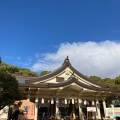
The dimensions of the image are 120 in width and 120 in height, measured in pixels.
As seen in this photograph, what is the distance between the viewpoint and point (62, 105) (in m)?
21.1

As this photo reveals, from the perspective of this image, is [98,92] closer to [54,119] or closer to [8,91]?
[54,119]

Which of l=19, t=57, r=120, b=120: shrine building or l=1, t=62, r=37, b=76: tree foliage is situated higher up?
l=1, t=62, r=37, b=76: tree foliage

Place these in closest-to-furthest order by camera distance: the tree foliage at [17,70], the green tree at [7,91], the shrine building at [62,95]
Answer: the green tree at [7,91]
the shrine building at [62,95]
the tree foliage at [17,70]

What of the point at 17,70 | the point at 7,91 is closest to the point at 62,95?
the point at 7,91

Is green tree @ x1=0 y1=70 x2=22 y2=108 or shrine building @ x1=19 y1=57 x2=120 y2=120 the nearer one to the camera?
green tree @ x1=0 y1=70 x2=22 y2=108

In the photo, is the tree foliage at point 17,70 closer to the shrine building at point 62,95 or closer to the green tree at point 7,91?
the shrine building at point 62,95

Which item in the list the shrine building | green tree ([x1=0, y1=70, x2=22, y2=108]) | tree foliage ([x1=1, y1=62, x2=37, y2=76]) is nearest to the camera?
green tree ([x1=0, y1=70, x2=22, y2=108])

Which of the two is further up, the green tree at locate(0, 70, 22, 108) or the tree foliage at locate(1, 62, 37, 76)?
the tree foliage at locate(1, 62, 37, 76)

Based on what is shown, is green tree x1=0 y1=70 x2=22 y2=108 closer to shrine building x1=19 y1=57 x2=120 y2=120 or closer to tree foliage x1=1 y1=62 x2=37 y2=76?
shrine building x1=19 y1=57 x2=120 y2=120

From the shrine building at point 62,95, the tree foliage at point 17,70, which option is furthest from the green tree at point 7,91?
the tree foliage at point 17,70

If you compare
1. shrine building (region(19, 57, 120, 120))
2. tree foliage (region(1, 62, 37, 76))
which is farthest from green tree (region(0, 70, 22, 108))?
tree foliage (region(1, 62, 37, 76))

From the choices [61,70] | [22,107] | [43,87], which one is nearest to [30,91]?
[43,87]

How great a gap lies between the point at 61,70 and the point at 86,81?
3846 millimetres

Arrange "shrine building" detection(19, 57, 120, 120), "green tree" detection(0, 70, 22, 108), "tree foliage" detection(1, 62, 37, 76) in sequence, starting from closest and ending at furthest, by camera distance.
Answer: "green tree" detection(0, 70, 22, 108)
"shrine building" detection(19, 57, 120, 120)
"tree foliage" detection(1, 62, 37, 76)
